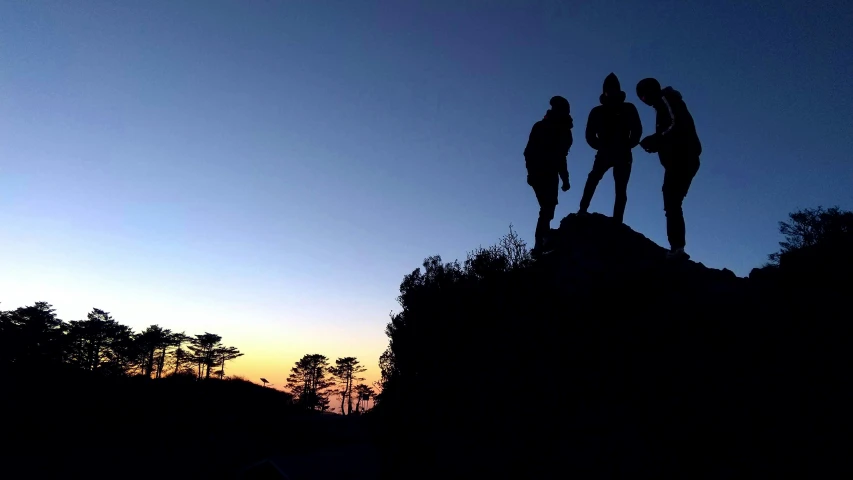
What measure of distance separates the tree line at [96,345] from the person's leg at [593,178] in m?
56.6

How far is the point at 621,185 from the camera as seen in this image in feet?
28.4

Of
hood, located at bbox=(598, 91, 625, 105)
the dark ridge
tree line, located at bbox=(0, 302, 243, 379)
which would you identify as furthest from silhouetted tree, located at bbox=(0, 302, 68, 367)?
hood, located at bbox=(598, 91, 625, 105)

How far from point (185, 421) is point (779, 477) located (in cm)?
5437

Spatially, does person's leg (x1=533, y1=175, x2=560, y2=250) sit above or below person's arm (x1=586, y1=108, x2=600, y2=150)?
below

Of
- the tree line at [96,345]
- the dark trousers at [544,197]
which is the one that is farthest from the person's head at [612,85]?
the tree line at [96,345]

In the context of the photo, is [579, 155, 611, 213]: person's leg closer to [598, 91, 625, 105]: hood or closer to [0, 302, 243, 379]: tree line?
[598, 91, 625, 105]: hood

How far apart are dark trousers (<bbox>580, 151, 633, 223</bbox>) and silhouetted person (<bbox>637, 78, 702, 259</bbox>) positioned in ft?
3.15

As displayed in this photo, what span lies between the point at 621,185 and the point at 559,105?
2114mm

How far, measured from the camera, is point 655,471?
4.94m

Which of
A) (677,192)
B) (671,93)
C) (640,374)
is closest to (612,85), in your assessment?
(671,93)

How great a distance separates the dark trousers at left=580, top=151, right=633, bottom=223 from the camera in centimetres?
847

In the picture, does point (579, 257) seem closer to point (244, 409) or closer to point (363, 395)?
point (244, 409)

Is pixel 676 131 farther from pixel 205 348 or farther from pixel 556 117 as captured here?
pixel 205 348

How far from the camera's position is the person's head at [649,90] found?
7465mm
